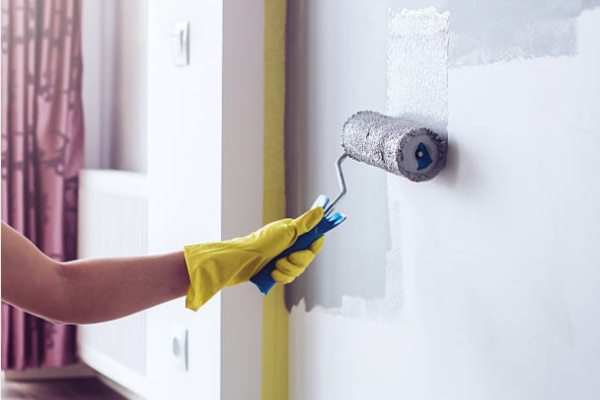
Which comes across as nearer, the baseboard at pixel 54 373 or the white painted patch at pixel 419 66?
the white painted patch at pixel 419 66

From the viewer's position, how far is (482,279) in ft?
5.01

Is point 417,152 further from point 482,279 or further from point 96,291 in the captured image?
point 96,291

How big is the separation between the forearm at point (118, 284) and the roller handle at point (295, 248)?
5.9 inches

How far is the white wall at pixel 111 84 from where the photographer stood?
3350 mm

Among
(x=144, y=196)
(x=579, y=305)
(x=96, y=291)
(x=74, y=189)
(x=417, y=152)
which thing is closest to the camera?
(x=579, y=305)

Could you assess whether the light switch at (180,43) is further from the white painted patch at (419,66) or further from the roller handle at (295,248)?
the roller handle at (295,248)

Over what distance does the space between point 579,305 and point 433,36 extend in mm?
556

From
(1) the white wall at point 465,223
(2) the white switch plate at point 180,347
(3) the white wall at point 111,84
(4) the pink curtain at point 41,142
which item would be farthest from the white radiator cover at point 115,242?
(1) the white wall at point 465,223

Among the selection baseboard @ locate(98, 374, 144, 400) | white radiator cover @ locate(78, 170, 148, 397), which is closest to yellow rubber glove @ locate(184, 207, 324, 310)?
white radiator cover @ locate(78, 170, 148, 397)

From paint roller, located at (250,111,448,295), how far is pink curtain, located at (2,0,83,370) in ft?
6.47

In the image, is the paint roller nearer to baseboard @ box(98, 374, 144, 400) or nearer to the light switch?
the light switch

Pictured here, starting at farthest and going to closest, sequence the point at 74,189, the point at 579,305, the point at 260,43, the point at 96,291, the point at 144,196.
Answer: the point at 74,189, the point at 144,196, the point at 260,43, the point at 96,291, the point at 579,305

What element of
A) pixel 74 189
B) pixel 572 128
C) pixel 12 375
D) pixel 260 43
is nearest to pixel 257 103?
pixel 260 43

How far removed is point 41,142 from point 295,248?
2.03 m
